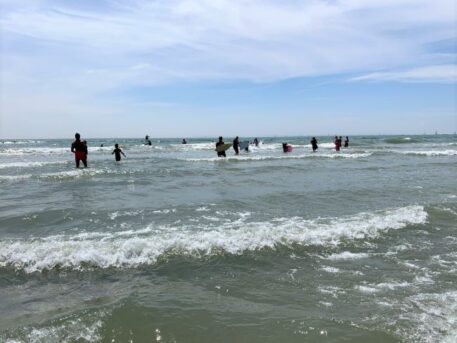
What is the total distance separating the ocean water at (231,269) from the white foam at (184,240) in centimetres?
3

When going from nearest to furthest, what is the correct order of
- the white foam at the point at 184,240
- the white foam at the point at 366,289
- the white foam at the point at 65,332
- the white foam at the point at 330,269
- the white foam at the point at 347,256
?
the white foam at the point at 65,332
the white foam at the point at 366,289
the white foam at the point at 330,269
the white foam at the point at 184,240
the white foam at the point at 347,256

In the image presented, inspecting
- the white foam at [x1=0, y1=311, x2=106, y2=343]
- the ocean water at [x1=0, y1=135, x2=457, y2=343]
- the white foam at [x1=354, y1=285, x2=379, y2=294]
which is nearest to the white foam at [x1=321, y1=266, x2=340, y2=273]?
the ocean water at [x1=0, y1=135, x2=457, y2=343]

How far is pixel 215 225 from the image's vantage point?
9.41m

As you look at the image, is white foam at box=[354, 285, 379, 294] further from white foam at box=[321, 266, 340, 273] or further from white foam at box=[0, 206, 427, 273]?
white foam at box=[0, 206, 427, 273]

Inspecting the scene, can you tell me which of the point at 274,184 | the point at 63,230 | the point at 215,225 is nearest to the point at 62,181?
the point at 274,184

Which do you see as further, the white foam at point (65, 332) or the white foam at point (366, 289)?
the white foam at point (366, 289)

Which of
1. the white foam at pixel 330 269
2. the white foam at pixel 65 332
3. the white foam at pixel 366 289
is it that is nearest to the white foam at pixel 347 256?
the white foam at pixel 330 269

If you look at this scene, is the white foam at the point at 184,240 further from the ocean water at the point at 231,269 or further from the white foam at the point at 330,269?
the white foam at the point at 330,269

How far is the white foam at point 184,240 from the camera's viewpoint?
23.0 feet

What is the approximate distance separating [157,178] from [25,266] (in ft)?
41.8

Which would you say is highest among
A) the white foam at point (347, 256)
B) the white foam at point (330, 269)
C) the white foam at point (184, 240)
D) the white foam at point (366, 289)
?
the white foam at point (184, 240)

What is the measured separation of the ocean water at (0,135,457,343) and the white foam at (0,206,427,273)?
3 cm

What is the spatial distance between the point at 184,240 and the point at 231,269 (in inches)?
60.4

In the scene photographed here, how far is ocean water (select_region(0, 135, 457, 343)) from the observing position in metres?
4.65
